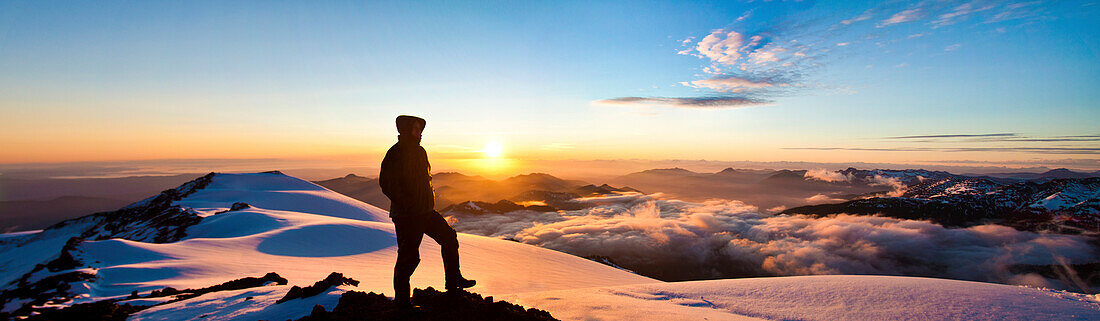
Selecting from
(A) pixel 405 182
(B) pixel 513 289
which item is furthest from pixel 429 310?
(B) pixel 513 289

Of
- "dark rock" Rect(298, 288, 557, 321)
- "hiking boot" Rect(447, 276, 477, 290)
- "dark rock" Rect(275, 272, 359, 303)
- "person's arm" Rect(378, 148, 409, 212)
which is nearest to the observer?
"dark rock" Rect(298, 288, 557, 321)

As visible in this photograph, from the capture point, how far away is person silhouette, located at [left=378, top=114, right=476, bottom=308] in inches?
183

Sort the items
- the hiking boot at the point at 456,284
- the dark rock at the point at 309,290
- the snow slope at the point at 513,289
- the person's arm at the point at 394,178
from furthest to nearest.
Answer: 1. the snow slope at the point at 513,289
2. the dark rock at the point at 309,290
3. the hiking boot at the point at 456,284
4. the person's arm at the point at 394,178

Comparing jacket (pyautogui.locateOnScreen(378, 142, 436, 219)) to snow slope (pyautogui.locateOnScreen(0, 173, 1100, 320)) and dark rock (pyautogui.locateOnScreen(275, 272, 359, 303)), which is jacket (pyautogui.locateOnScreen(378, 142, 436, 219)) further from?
dark rock (pyautogui.locateOnScreen(275, 272, 359, 303))

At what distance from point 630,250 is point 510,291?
180512 mm

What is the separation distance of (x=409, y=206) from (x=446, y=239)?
63 centimetres

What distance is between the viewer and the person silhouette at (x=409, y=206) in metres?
4.64

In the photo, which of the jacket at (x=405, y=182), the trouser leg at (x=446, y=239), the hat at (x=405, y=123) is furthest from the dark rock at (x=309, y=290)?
the hat at (x=405, y=123)

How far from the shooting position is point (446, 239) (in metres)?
4.92

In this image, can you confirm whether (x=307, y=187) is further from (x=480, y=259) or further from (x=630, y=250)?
(x=630, y=250)

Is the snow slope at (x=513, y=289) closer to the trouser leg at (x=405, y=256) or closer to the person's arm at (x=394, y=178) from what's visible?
the trouser leg at (x=405, y=256)

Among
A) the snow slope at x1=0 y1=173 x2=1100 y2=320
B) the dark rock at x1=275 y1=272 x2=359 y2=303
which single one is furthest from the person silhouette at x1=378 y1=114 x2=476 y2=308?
the dark rock at x1=275 y1=272 x2=359 y2=303

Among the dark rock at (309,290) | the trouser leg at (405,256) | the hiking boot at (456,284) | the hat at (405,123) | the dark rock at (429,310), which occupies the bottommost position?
the dark rock at (309,290)

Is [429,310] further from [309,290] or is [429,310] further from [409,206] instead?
[309,290]
